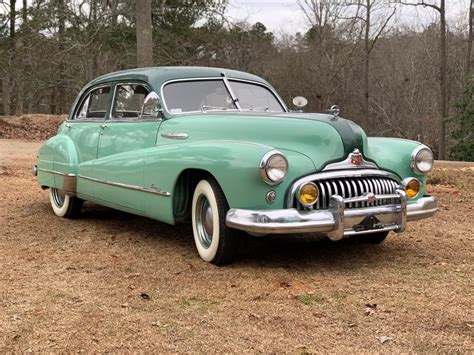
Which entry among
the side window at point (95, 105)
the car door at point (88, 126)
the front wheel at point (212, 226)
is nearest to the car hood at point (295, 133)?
the front wheel at point (212, 226)

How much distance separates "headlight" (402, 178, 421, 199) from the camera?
181 inches

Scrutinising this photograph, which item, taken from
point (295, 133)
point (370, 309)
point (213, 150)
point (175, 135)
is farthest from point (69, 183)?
point (370, 309)

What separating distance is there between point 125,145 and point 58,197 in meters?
1.83

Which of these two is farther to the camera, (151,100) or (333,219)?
(151,100)

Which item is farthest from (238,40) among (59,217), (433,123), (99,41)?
(59,217)

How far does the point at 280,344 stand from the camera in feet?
9.43

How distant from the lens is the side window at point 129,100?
5502 mm

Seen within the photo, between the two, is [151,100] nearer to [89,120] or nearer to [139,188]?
[139,188]

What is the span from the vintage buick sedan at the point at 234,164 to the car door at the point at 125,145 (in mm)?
16

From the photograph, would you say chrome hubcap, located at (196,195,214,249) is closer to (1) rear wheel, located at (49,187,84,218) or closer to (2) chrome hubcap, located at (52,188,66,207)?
(1) rear wheel, located at (49,187,84,218)

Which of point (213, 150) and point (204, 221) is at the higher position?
point (213, 150)

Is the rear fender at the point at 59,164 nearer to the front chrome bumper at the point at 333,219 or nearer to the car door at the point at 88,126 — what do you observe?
the car door at the point at 88,126

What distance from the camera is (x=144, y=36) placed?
1295cm

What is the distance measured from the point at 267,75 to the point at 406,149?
96.2 ft
